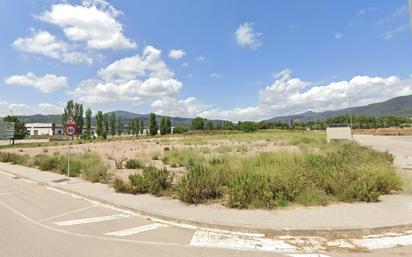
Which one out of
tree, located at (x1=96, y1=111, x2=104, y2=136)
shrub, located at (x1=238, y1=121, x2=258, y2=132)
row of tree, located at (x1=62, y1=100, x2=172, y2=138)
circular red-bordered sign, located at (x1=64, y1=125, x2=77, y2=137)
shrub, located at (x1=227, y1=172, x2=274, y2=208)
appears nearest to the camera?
shrub, located at (x1=227, y1=172, x2=274, y2=208)

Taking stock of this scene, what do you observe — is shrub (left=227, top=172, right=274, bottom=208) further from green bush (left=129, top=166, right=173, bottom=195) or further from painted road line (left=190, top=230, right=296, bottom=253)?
green bush (left=129, top=166, right=173, bottom=195)

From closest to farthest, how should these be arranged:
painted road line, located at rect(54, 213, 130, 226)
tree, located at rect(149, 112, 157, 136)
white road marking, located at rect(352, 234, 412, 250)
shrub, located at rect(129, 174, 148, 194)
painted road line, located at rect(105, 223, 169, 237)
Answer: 1. white road marking, located at rect(352, 234, 412, 250)
2. painted road line, located at rect(105, 223, 169, 237)
3. painted road line, located at rect(54, 213, 130, 226)
4. shrub, located at rect(129, 174, 148, 194)
5. tree, located at rect(149, 112, 157, 136)

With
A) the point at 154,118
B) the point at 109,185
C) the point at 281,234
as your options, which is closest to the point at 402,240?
the point at 281,234

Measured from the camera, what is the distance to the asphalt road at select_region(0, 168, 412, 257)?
514cm

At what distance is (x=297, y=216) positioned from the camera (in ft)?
22.5

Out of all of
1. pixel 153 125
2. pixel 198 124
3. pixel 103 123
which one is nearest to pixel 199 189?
pixel 153 125

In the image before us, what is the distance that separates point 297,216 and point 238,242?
77.1 inches

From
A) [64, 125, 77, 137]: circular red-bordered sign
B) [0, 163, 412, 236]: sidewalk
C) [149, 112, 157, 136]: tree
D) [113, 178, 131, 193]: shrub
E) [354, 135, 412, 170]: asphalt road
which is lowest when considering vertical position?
[354, 135, 412, 170]: asphalt road

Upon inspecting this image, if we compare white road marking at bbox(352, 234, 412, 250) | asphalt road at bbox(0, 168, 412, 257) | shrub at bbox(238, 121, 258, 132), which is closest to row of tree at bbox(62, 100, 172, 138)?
shrub at bbox(238, 121, 258, 132)

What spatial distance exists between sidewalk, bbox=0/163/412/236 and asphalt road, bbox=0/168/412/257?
0.53 metres

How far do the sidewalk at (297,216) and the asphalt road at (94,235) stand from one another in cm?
53

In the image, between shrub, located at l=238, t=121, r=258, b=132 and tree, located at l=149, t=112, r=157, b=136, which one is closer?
tree, located at l=149, t=112, r=157, b=136

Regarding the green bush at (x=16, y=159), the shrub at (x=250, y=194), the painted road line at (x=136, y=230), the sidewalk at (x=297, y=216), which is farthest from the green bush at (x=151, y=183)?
the green bush at (x=16, y=159)

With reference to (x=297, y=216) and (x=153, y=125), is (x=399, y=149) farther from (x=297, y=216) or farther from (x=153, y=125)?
(x=153, y=125)
